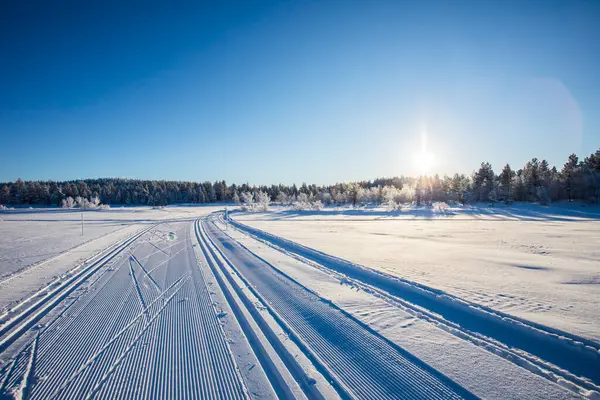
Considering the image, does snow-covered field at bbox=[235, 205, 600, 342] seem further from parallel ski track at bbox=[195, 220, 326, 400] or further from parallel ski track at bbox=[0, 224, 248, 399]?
parallel ski track at bbox=[0, 224, 248, 399]

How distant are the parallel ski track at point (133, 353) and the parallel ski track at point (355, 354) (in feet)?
4.32

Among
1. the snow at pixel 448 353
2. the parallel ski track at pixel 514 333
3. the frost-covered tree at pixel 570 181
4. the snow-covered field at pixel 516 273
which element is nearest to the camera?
the snow at pixel 448 353

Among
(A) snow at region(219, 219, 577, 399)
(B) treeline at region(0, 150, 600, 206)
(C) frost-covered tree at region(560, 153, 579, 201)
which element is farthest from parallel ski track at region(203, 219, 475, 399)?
(C) frost-covered tree at region(560, 153, 579, 201)

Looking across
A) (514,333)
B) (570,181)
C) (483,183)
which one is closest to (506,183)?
(483,183)

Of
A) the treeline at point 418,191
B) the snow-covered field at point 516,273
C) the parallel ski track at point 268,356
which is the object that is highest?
the treeline at point 418,191

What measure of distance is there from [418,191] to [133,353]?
8235 cm

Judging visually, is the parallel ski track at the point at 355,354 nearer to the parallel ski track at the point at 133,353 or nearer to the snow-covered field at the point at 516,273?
the parallel ski track at the point at 133,353

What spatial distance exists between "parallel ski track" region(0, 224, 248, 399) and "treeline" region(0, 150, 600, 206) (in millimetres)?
55430

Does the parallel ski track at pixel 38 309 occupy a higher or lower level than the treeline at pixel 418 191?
lower

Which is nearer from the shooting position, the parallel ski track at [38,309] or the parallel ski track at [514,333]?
the parallel ski track at [514,333]

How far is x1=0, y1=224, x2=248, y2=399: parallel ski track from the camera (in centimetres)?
328

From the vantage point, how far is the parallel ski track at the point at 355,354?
3.17 meters

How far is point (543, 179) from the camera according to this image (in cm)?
5666

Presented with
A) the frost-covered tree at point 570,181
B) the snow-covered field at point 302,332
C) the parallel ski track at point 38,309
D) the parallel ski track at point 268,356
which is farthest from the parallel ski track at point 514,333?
the frost-covered tree at point 570,181
